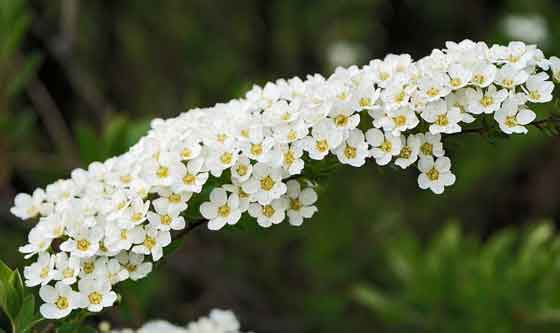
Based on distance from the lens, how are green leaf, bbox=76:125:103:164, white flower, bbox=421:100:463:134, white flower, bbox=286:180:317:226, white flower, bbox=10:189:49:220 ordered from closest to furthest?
white flower, bbox=421:100:463:134
white flower, bbox=286:180:317:226
white flower, bbox=10:189:49:220
green leaf, bbox=76:125:103:164

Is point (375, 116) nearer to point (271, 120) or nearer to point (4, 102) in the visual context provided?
point (271, 120)

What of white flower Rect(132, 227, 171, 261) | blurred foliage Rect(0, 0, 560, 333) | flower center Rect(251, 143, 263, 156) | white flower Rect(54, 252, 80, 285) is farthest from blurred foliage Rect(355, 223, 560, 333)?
white flower Rect(54, 252, 80, 285)

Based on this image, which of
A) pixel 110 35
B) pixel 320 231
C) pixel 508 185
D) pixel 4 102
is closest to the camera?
pixel 4 102

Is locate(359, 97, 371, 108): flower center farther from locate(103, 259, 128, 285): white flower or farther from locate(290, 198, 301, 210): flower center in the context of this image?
locate(103, 259, 128, 285): white flower

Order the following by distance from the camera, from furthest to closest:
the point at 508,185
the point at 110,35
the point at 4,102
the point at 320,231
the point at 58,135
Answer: the point at 508,185
the point at 110,35
the point at 320,231
the point at 58,135
the point at 4,102

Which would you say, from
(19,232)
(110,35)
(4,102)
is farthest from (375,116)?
(110,35)

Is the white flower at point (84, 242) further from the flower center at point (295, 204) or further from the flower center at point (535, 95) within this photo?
the flower center at point (535, 95)

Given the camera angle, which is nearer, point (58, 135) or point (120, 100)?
point (58, 135)

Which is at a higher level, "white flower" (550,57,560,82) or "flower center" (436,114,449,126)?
"white flower" (550,57,560,82)
